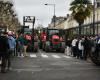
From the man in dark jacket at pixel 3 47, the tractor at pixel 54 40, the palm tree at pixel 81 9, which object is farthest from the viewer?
Result: the palm tree at pixel 81 9

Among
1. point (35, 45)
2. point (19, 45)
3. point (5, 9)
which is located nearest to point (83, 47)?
point (19, 45)

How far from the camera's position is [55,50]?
49.6 meters

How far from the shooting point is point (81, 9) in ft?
224

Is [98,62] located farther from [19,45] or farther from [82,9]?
[82,9]

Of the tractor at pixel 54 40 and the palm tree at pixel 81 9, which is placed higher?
the palm tree at pixel 81 9

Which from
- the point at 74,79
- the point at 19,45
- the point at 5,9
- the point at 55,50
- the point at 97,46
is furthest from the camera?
the point at 5,9

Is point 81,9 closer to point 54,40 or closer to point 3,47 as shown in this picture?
point 54,40

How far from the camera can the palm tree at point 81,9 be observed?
224 ft

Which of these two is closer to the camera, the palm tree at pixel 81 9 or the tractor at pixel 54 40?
the tractor at pixel 54 40

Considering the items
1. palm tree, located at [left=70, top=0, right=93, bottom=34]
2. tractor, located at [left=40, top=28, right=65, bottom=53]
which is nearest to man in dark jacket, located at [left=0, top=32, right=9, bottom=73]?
tractor, located at [left=40, top=28, right=65, bottom=53]

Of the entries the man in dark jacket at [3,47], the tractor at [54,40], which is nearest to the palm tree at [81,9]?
the tractor at [54,40]

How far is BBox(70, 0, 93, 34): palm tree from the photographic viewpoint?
224 ft

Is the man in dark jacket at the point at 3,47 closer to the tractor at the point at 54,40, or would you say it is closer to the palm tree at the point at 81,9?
the tractor at the point at 54,40

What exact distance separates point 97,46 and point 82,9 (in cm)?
4304
